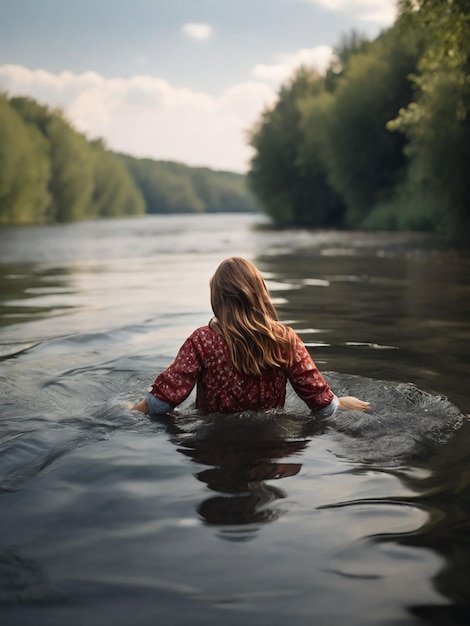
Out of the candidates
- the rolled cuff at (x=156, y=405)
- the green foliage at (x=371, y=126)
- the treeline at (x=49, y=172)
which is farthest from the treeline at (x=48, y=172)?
the rolled cuff at (x=156, y=405)

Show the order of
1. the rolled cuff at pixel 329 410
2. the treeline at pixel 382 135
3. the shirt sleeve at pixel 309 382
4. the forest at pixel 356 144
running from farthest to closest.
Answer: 1. the forest at pixel 356 144
2. the treeline at pixel 382 135
3. the rolled cuff at pixel 329 410
4. the shirt sleeve at pixel 309 382

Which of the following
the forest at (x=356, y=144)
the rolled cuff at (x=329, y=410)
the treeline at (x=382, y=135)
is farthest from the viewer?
the forest at (x=356, y=144)

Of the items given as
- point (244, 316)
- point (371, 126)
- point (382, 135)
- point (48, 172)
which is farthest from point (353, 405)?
point (48, 172)

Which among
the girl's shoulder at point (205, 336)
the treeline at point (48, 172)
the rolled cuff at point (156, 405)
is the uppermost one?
the treeline at point (48, 172)

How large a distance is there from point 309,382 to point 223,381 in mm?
516

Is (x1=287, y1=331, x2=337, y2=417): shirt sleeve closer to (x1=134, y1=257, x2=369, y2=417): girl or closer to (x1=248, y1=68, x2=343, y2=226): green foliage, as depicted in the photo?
(x1=134, y1=257, x2=369, y2=417): girl

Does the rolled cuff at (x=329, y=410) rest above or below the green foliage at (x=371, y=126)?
below

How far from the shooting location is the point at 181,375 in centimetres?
465

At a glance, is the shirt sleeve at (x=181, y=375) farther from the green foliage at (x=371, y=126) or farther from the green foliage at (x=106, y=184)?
the green foliage at (x=106, y=184)

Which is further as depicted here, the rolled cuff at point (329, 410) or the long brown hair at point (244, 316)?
the rolled cuff at point (329, 410)

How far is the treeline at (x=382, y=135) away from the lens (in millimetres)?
19391

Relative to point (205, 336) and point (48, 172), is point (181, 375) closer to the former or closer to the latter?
point (205, 336)

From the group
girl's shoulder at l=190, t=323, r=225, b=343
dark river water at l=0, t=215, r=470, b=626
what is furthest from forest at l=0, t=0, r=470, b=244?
girl's shoulder at l=190, t=323, r=225, b=343

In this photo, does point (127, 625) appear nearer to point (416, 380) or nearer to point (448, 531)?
point (448, 531)
